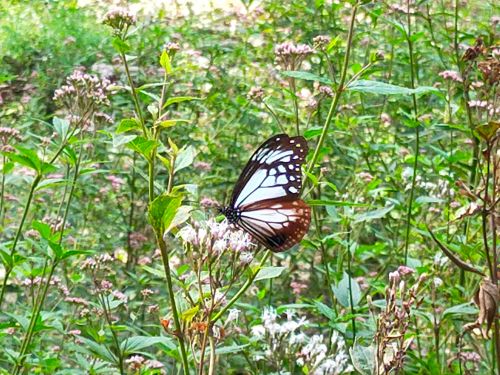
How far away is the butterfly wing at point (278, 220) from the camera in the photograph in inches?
65.2

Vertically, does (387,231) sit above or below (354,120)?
below

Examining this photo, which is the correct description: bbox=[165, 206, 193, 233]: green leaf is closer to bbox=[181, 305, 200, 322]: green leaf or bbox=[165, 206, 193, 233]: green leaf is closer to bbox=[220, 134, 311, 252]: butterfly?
bbox=[181, 305, 200, 322]: green leaf

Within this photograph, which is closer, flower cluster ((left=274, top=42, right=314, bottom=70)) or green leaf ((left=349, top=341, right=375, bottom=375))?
green leaf ((left=349, top=341, right=375, bottom=375))

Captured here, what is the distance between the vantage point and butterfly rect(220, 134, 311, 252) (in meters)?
1.64

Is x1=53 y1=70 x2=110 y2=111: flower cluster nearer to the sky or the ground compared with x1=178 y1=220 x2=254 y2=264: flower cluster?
nearer to the sky

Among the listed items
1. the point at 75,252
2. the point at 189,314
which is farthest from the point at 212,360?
the point at 75,252

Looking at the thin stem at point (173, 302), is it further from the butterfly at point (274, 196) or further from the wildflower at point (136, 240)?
the wildflower at point (136, 240)

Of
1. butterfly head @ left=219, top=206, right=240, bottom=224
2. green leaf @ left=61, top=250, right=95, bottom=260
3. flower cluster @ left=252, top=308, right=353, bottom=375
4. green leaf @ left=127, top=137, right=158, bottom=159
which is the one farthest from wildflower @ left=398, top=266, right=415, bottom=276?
green leaf @ left=127, top=137, right=158, bottom=159

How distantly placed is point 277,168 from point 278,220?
4.9 inches

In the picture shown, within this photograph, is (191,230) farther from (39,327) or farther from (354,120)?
(354,120)

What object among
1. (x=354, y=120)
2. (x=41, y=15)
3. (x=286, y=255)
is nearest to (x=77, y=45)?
(x=41, y=15)

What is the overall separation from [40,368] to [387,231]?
68.7 inches

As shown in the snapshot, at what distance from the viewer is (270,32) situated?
4.75 m

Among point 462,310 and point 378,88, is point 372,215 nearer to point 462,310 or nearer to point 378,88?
point 462,310
